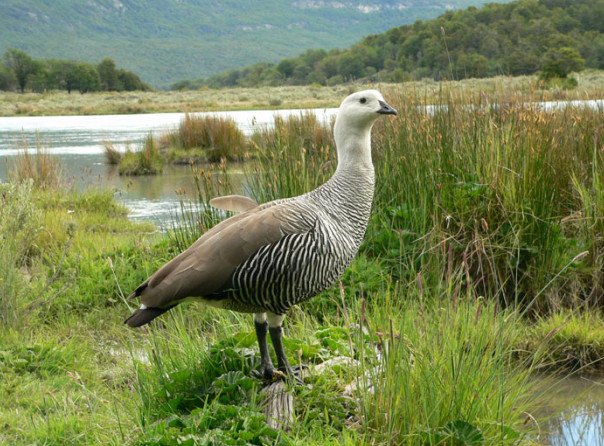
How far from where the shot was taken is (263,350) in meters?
4.24

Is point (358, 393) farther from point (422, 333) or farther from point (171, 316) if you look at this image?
point (171, 316)

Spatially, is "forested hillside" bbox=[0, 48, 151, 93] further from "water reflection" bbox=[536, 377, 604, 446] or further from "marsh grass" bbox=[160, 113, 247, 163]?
"water reflection" bbox=[536, 377, 604, 446]

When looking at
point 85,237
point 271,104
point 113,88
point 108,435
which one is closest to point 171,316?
point 108,435

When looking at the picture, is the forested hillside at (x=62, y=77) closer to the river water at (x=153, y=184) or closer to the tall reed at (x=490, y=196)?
the river water at (x=153, y=184)

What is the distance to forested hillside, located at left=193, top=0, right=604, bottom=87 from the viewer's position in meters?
19.5

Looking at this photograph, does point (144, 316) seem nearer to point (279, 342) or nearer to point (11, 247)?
point (279, 342)

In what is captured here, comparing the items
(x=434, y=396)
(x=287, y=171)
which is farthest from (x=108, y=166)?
(x=434, y=396)

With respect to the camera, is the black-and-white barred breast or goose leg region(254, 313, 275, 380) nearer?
the black-and-white barred breast

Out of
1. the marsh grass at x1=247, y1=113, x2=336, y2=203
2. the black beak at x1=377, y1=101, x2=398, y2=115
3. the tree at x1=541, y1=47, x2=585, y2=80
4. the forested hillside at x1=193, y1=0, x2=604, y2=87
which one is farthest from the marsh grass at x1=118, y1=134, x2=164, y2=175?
the black beak at x1=377, y1=101, x2=398, y2=115

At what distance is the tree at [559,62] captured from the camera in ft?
87.4

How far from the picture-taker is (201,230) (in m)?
7.23

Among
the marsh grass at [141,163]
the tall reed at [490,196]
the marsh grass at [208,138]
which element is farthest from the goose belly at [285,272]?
the marsh grass at [141,163]

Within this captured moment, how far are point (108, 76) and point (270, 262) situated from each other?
242 ft

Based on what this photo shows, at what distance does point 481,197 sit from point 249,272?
330 cm
